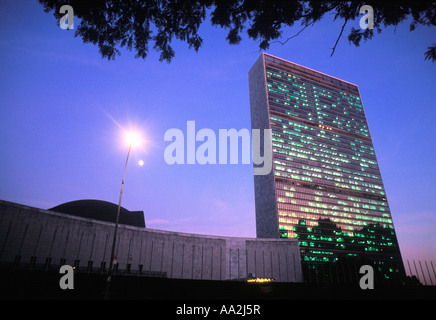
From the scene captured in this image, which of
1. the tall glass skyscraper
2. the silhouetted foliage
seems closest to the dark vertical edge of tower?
the tall glass skyscraper

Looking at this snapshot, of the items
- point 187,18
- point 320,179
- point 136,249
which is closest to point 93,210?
point 136,249

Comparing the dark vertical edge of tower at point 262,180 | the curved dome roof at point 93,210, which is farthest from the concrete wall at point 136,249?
the dark vertical edge of tower at point 262,180

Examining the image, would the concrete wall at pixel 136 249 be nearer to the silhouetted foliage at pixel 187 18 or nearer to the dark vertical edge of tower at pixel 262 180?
the silhouetted foliage at pixel 187 18

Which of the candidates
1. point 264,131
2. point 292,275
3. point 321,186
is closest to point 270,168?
point 264,131

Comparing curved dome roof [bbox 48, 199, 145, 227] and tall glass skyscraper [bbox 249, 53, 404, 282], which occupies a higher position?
tall glass skyscraper [bbox 249, 53, 404, 282]

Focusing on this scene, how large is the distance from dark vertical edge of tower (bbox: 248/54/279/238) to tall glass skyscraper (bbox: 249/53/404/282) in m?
0.49

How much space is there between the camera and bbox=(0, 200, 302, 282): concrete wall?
Result: 37531mm

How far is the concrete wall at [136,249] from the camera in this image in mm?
37531

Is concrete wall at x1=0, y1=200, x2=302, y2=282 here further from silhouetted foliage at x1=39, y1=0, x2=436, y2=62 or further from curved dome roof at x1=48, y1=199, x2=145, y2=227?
silhouetted foliage at x1=39, y1=0, x2=436, y2=62

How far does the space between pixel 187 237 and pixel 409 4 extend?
55.9 metres

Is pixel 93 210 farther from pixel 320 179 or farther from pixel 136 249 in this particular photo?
pixel 320 179

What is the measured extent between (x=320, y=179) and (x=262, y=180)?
3446 cm

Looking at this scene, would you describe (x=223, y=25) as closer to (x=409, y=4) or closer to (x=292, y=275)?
(x=409, y=4)

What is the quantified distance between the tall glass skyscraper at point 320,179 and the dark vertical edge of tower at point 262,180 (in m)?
0.49
